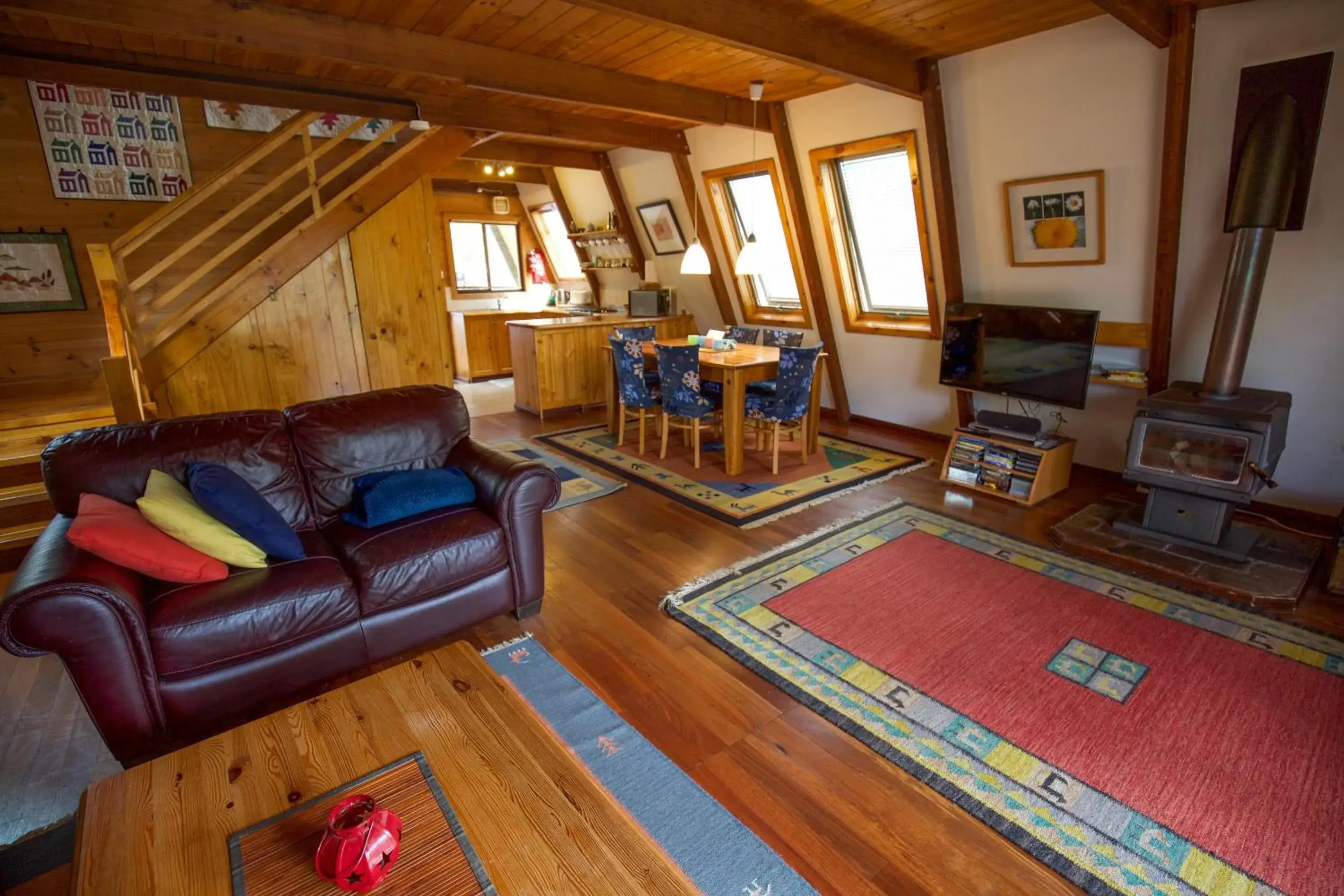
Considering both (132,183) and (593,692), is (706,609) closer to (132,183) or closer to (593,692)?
(593,692)

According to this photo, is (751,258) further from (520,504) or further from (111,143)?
(111,143)

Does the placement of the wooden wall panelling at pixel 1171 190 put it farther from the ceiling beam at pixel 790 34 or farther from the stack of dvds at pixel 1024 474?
the ceiling beam at pixel 790 34

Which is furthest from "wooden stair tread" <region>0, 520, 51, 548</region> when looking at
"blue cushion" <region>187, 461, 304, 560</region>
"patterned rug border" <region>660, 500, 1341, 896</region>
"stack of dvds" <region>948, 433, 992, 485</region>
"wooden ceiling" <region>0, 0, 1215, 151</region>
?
"stack of dvds" <region>948, 433, 992, 485</region>

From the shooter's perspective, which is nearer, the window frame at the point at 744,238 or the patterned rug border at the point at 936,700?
the patterned rug border at the point at 936,700

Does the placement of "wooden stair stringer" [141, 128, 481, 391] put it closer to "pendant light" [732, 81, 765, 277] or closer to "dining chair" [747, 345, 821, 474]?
"pendant light" [732, 81, 765, 277]

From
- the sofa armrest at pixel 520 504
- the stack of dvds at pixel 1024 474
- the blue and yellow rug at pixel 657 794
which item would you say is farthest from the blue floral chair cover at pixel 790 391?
the blue and yellow rug at pixel 657 794

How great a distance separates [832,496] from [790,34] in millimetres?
2611

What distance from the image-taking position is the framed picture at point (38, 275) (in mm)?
4180

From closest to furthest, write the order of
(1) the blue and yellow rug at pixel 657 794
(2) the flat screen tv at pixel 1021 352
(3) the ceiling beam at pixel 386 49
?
1. (1) the blue and yellow rug at pixel 657 794
2. (3) the ceiling beam at pixel 386 49
3. (2) the flat screen tv at pixel 1021 352

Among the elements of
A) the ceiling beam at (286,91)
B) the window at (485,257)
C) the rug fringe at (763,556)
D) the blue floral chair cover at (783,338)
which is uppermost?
the ceiling beam at (286,91)

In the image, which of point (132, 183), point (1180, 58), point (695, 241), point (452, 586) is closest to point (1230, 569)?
point (1180, 58)

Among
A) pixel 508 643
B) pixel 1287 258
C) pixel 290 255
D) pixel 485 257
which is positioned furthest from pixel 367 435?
pixel 485 257

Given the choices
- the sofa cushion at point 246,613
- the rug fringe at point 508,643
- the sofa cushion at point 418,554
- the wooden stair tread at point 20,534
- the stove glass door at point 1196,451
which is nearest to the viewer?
the sofa cushion at point 246,613

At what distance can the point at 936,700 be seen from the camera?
2205mm
